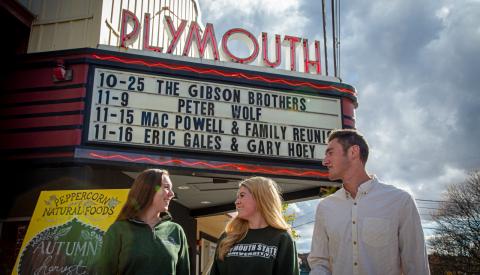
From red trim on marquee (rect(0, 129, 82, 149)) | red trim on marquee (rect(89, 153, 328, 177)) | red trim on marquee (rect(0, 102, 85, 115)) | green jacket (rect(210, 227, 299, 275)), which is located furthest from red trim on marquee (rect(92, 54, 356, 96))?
green jacket (rect(210, 227, 299, 275))

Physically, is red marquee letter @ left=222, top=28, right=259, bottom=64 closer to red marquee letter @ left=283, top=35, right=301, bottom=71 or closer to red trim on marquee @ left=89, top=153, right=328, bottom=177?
red marquee letter @ left=283, top=35, right=301, bottom=71

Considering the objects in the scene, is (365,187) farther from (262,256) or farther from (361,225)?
(262,256)

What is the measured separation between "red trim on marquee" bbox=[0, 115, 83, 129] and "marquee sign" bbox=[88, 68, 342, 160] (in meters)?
0.27

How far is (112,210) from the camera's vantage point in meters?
5.68

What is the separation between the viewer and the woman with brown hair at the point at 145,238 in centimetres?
339

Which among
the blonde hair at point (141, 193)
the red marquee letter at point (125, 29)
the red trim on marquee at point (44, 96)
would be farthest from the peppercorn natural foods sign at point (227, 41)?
the blonde hair at point (141, 193)

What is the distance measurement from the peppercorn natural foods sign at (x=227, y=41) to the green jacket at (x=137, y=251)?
532 centimetres

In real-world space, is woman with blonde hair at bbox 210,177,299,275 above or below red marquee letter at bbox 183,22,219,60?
below

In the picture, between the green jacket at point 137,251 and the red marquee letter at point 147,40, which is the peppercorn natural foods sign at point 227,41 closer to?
the red marquee letter at point 147,40

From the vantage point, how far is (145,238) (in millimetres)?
3508

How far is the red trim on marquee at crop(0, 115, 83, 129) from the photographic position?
734cm

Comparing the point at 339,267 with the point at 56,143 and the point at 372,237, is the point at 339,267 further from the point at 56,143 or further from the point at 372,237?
the point at 56,143

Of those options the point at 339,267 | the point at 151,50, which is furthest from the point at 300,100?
the point at 339,267

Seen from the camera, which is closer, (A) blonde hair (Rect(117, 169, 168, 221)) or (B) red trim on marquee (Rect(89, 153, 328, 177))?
(A) blonde hair (Rect(117, 169, 168, 221))
